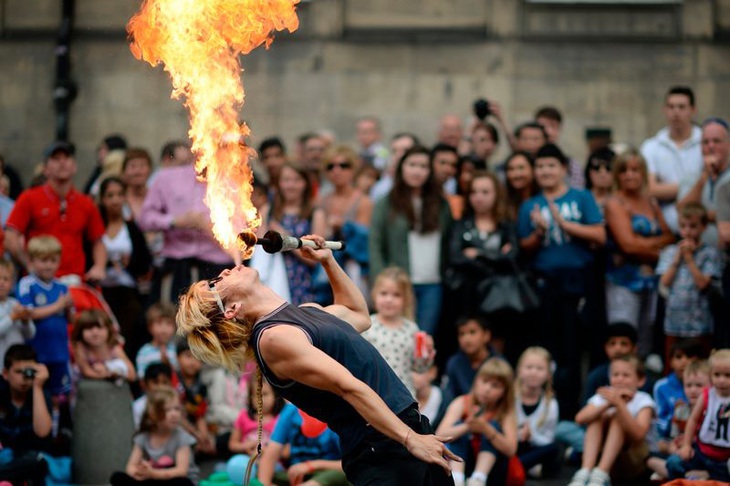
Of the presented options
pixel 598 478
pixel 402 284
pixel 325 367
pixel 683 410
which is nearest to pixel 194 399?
pixel 402 284

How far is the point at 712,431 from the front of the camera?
8.84m

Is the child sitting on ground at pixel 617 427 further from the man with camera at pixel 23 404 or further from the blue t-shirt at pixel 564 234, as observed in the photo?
the man with camera at pixel 23 404

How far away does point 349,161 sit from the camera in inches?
433

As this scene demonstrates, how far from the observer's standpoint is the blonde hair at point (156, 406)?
9.48 metres

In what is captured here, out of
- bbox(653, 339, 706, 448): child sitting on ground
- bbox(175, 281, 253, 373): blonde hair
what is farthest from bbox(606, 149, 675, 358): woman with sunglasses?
bbox(175, 281, 253, 373): blonde hair

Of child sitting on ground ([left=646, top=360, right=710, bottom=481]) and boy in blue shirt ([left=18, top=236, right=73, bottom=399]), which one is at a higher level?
boy in blue shirt ([left=18, top=236, right=73, bottom=399])

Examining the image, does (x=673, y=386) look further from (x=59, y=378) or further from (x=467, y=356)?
(x=59, y=378)

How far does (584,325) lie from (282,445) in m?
2.50

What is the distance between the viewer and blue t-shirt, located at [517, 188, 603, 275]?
408 inches

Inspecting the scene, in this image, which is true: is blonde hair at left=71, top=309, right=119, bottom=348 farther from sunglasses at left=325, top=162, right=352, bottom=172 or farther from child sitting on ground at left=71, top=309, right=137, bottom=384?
sunglasses at left=325, top=162, right=352, bottom=172

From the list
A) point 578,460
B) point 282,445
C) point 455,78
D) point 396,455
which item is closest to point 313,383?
point 396,455

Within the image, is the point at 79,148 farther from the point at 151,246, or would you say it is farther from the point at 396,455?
the point at 396,455

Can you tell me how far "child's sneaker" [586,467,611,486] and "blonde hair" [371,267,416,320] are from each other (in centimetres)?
160

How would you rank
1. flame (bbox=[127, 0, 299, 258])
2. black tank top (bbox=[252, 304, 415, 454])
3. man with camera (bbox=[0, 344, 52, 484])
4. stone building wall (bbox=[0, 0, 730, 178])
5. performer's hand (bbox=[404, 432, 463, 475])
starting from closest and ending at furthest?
performer's hand (bbox=[404, 432, 463, 475]) < black tank top (bbox=[252, 304, 415, 454]) < flame (bbox=[127, 0, 299, 258]) < man with camera (bbox=[0, 344, 52, 484]) < stone building wall (bbox=[0, 0, 730, 178])
